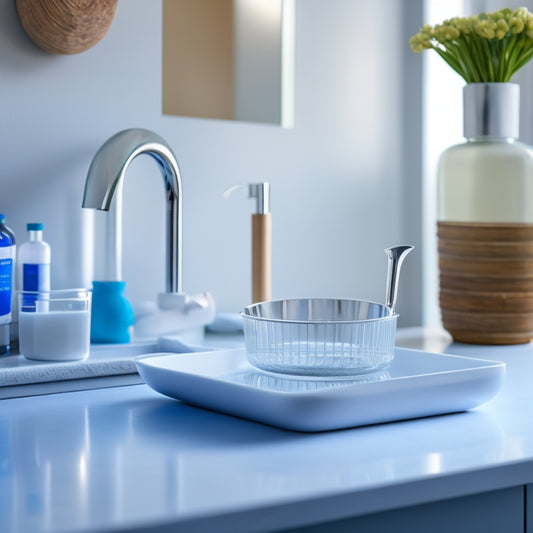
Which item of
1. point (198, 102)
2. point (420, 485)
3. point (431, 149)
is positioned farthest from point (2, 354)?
point (431, 149)

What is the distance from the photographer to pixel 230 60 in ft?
4.38

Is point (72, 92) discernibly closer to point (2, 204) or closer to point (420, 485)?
point (2, 204)

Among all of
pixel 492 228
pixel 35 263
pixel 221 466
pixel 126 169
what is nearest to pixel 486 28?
pixel 492 228

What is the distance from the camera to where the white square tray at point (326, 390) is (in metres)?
0.70

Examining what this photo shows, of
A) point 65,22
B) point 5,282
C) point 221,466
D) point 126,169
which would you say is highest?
point 65,22

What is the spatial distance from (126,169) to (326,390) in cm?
57

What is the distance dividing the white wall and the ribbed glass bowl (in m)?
0.45

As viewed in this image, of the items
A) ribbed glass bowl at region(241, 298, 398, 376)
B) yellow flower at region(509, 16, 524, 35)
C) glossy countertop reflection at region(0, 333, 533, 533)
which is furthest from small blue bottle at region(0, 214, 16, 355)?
yellow flower at region(509, 16, 524, 35)

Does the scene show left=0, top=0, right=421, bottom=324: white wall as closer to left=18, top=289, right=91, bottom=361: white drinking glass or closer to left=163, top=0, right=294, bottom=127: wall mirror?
left=163, top=0, right=294, bottom=127: wall mirror

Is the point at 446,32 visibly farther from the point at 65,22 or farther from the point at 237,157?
the point at 65,22

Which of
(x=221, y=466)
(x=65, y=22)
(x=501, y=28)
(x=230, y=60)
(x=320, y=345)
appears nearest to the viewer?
(x=221, y=466)

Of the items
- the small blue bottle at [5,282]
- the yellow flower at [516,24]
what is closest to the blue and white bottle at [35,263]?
the small blue bottle at [5,282]

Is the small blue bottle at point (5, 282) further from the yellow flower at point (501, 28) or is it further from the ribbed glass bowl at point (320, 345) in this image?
the yellow flower at point (501, 28)

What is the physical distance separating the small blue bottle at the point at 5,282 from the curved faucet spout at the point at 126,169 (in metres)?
0.11
